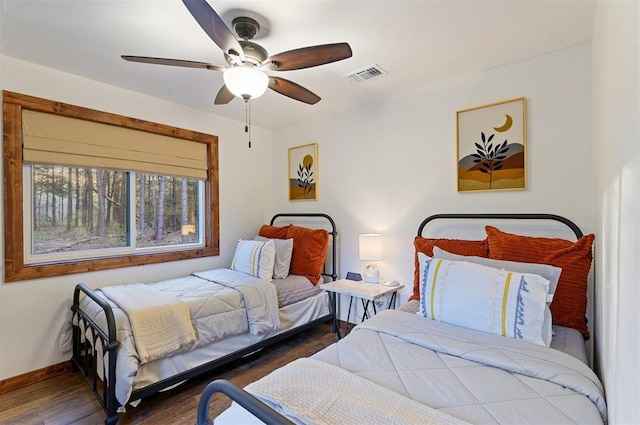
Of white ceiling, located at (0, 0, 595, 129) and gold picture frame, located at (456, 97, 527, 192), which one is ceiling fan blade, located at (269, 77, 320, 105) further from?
gold picture frame, located at (456, 97, 527, 192)

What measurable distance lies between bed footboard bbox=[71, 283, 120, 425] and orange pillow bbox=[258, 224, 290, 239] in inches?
71.1

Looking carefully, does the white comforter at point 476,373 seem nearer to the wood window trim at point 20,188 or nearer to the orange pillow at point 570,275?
the orange pillow at point 570,275

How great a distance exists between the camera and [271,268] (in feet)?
9.95

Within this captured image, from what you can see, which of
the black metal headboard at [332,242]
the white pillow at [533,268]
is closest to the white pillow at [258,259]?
the black metal headboard at [332,242]

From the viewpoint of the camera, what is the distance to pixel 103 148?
2.72 m

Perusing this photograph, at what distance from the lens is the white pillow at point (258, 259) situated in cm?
300

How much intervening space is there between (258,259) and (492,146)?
234 cm

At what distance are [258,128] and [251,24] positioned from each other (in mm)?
2320

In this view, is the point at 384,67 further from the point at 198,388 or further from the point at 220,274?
the point at 198,388

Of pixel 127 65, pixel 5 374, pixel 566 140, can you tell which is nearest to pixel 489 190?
pixel 566 140

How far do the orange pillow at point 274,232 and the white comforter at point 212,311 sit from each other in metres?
0.74

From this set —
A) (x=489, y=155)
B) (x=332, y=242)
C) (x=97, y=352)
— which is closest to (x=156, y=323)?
(x=97, y=352)

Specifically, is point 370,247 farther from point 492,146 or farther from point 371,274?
point 492,146

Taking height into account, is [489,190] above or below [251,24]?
below
